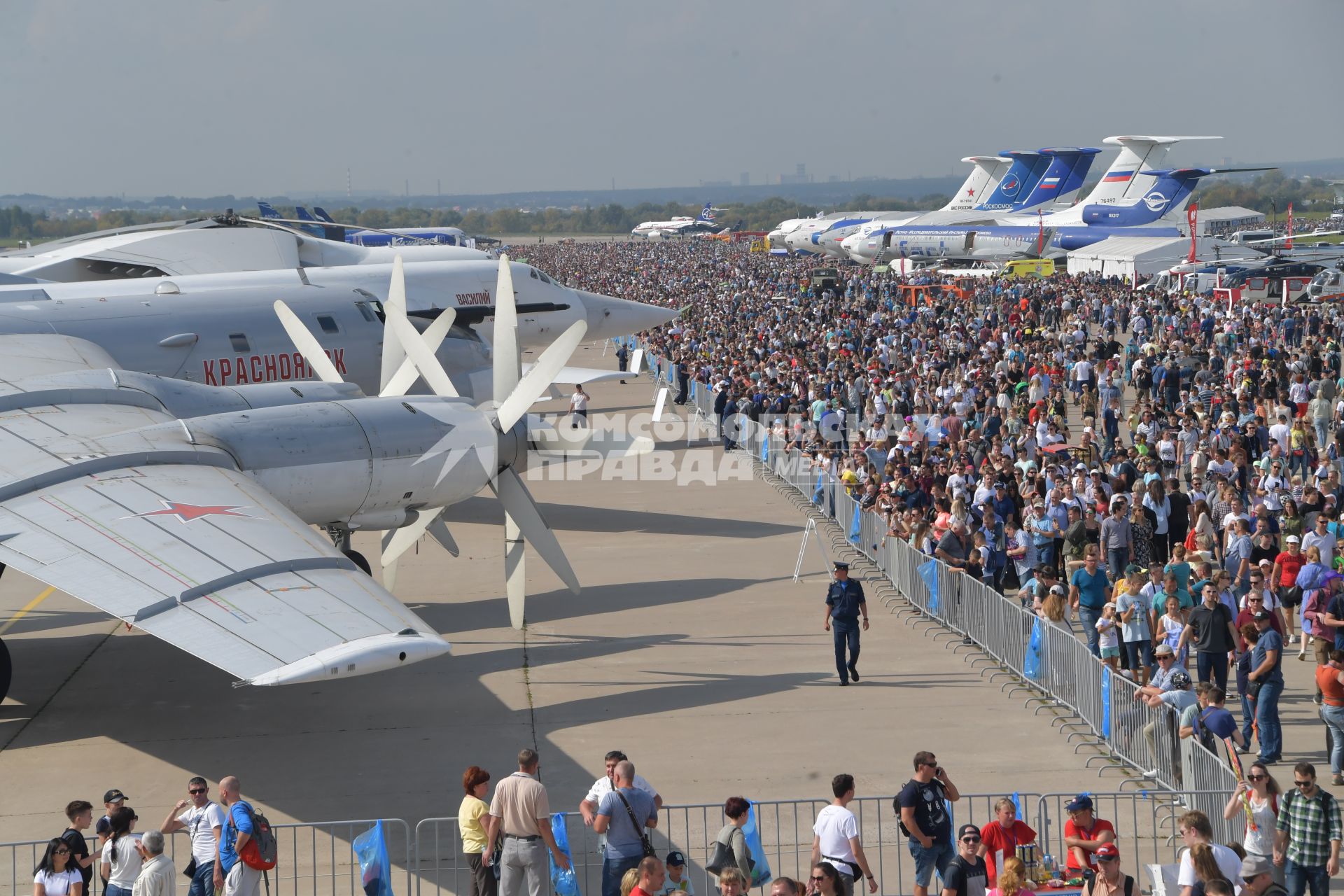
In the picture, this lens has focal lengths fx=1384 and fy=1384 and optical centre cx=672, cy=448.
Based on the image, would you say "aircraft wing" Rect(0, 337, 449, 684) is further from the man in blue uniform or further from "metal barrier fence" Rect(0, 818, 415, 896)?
the man in blue uniform

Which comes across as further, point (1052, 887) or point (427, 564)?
point (427, 564)

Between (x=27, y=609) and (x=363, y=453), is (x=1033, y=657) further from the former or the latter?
(x=27, y=609)

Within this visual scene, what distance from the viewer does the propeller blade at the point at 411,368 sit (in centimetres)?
1652

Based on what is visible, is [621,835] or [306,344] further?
[306,344]

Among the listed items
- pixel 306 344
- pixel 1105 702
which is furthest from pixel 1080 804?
pixel 306 344

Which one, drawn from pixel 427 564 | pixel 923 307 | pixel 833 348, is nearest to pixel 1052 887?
pixel 427 564

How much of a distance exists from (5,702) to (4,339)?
18.5 ft

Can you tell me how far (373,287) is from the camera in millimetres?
22969

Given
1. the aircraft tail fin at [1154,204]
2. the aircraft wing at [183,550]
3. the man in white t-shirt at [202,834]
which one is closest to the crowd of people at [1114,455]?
the aircraft wing at [183,550]

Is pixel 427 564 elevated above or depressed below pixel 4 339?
below

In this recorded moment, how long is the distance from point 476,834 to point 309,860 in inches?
67.8

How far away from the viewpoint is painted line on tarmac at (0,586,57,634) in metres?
16.5

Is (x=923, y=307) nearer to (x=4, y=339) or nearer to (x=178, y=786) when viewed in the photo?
(x=4, y=339)

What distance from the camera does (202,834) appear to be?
8.69m
